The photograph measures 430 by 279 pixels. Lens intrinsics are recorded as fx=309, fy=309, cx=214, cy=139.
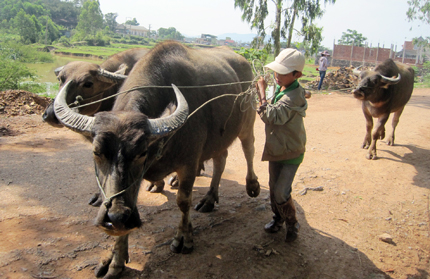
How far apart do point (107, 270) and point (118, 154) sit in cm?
145

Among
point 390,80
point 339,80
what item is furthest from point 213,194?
point 339,80

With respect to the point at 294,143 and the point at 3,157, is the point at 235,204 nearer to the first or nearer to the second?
the point at 294,143

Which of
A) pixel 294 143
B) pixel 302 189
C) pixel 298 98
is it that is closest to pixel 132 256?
pixel 294 143

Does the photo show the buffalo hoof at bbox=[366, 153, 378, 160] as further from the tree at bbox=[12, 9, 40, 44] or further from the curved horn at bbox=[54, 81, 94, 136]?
the tree at bbox=[12, 9, 40, 44]

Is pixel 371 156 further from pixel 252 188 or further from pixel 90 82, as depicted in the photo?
pixel 90 82

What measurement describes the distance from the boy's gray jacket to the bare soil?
118 cm

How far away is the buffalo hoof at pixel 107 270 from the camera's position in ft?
9.81

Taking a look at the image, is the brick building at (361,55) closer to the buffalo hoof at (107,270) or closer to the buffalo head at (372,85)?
the buffalo head at (372,85)

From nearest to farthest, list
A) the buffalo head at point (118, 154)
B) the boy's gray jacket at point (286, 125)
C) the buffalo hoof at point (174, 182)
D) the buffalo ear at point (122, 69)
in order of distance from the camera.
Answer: the buffalo head at point (118, 154) < the boy's gray jacket at point (286, 125) < the buffalo ear at point (122, 69) < the buffalo hoof at point (174, 182)

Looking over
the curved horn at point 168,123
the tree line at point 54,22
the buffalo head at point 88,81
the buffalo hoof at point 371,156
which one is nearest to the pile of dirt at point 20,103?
the buffalo head at point 88,81

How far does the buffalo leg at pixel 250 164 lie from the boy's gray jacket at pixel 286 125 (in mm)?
1362

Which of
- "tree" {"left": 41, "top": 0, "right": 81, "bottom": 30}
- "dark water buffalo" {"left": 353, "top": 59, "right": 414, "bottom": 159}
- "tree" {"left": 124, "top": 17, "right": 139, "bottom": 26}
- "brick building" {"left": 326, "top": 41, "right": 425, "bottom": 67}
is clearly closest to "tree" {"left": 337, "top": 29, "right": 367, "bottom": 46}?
"brick building" {"left": 326, "top": 41, "right": 425, "bottom": 67}

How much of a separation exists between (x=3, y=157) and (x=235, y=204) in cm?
438

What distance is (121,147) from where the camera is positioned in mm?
2352
